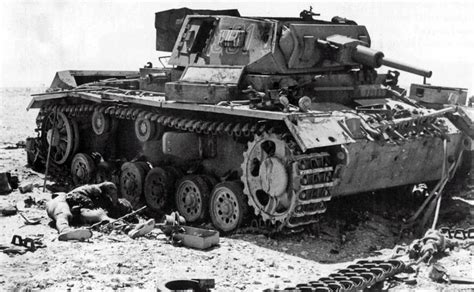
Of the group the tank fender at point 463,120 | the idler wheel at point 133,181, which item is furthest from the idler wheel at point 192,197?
the tank fender at point 463,120

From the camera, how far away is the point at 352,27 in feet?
46.8

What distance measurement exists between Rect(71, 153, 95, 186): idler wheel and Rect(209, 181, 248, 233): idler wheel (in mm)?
3969

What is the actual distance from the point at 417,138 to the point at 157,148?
16.6ft

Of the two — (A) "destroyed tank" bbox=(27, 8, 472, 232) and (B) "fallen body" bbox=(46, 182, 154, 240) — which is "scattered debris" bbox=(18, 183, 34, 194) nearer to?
(A) "destroyed tank" bbox=(27, 8, 472, 232)

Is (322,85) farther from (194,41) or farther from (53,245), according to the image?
(53,245)

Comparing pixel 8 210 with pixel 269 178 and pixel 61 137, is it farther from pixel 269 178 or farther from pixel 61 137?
pixel 269 178

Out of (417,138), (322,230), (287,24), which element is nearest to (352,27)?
(287,24)

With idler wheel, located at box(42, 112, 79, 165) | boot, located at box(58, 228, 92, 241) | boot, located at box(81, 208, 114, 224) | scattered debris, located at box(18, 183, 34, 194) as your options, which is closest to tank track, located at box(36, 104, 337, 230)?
boot, located at box(81, 208, 114, 224)

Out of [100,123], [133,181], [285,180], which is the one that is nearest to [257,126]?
[285,180]

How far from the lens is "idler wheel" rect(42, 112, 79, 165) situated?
16141 millimetres

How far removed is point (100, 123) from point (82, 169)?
3.64ft

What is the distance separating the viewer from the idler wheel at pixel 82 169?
50.5 feet

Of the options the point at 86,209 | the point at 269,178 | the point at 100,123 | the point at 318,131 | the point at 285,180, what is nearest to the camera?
the point at 318,131

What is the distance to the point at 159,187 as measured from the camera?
13594mm
